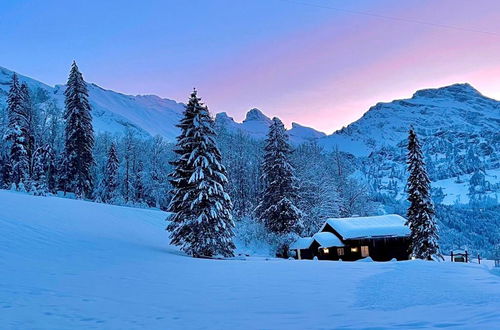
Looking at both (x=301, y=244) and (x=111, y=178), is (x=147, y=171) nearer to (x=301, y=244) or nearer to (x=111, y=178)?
(x=111, y=178)

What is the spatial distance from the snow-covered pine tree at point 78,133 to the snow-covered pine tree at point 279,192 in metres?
20.9

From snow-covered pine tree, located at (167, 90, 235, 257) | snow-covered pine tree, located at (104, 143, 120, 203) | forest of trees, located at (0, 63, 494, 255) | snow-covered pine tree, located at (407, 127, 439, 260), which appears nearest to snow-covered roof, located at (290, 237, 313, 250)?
forest of trees, located at (0, 63, 494, 255)

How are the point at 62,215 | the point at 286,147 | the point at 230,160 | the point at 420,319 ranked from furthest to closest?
the point at 230,160
the point at 286,147
the point at 62,215
the point at 420,319

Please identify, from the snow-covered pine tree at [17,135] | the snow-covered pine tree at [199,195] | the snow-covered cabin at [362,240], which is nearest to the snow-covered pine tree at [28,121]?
the snow-covered pine tree at [17,135]

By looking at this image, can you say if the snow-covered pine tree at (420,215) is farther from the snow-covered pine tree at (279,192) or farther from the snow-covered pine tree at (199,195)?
the snow-covered pine tree at (199,195)

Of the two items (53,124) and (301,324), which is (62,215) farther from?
(53,124)

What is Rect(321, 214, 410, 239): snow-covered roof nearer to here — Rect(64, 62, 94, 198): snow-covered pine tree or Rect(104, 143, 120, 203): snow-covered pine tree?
Rect(64, 62, 94, 198): snow-covered pine tree

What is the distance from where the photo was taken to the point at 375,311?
8734 millimetres

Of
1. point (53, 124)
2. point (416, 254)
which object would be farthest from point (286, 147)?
point (53, 124)

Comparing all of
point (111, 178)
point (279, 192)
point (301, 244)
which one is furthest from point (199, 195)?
point (111, 178)

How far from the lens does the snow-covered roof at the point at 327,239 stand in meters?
44.0

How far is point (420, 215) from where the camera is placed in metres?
38.5

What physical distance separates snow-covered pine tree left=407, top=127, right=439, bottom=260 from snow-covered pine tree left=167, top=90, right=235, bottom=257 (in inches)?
801

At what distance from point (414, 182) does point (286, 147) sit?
14432 mm
